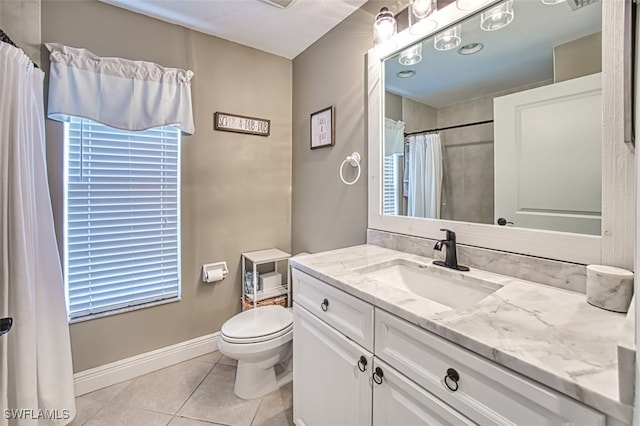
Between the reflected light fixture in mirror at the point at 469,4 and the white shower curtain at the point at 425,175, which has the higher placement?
the reflected light fixture in mirror at the point at 469,4

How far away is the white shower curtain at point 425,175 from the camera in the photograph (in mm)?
1411

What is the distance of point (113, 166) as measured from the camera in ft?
5.87

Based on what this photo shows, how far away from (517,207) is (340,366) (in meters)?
0.94

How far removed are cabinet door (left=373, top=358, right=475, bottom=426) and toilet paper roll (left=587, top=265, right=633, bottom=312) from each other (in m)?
0.50

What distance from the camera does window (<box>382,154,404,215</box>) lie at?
158 centimetres

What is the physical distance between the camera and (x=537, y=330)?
2.14 feet

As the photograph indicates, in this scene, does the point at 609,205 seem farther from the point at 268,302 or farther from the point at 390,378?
the point at 268,302

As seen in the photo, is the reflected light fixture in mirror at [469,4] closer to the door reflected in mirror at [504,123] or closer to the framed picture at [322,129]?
the door reflected in mirror at [504,123]

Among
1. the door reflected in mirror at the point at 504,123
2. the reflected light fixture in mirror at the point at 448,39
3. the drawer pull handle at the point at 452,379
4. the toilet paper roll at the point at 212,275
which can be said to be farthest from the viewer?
the toilet paper roll at the point at 212,275

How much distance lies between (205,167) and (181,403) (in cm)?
154

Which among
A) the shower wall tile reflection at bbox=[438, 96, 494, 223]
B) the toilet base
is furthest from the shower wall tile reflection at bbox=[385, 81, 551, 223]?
the toilet base

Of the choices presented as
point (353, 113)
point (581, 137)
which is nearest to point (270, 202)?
point (353, 113)

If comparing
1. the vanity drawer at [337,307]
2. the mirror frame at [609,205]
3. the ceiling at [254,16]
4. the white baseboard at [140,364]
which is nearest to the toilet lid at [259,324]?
the vanity drawer at [337,307]

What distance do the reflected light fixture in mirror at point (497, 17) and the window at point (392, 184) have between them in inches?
26.3
